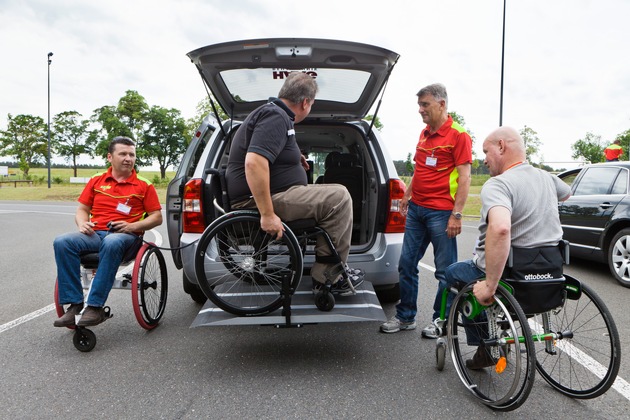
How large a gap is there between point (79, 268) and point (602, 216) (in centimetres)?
585

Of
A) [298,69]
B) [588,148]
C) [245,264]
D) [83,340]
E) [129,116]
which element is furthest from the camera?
[588,148]

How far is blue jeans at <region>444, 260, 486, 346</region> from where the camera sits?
2818 millimetres

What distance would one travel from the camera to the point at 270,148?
9.22 feet

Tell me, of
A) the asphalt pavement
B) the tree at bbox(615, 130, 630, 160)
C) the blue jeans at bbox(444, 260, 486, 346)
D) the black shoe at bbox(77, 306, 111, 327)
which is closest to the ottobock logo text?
the blue jeans at bbox(444, 260, 486, 346)

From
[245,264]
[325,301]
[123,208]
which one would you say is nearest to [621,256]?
[325,301]

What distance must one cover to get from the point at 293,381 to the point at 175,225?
267cm

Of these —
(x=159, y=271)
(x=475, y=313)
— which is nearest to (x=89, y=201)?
(x=159, y=271)

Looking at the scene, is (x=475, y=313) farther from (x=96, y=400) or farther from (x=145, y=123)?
(x=145, y=123)

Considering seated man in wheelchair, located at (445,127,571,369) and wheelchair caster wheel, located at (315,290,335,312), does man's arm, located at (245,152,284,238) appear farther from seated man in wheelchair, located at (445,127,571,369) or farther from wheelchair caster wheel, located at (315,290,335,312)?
seated man in wheelchair, located at (445,127,571,369)

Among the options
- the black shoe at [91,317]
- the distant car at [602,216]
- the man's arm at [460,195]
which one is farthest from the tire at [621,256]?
the black shoe at [91,317]

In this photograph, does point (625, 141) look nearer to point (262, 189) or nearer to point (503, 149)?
point (503, 149)

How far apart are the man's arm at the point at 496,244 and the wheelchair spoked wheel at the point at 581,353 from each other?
0.53 metres

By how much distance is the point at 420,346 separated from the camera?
3.51 m

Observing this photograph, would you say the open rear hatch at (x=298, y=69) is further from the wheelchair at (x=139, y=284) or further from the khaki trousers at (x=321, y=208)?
the wheelchair at (x=139, y=284)
